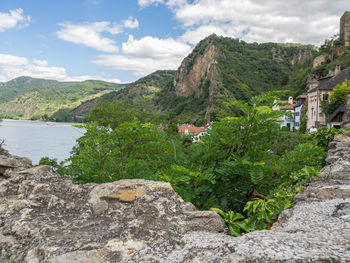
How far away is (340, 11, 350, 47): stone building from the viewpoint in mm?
60737

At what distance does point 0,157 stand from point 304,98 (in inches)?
1984

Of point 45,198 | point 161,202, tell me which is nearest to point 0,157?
point 45,198

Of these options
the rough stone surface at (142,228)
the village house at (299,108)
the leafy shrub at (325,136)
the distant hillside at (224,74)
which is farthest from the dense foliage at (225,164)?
the distant hillside at (224,74)

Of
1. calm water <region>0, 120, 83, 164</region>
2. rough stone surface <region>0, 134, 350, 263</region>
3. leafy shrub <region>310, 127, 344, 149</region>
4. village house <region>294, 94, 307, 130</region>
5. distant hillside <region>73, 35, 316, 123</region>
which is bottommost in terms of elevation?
calm water <region>0, 120, 83, 164</region>

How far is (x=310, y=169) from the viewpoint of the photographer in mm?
4273

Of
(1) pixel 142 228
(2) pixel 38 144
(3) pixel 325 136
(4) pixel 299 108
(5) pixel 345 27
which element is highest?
(5) pixel 345 27

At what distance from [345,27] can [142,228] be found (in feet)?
257

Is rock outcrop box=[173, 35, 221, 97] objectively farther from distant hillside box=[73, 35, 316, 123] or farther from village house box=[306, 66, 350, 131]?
village house box=[306, 66, 350, 131]

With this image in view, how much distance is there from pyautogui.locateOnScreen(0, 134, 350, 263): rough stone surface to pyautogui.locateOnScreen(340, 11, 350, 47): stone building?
72.4 metres

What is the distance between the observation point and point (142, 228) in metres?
2.30

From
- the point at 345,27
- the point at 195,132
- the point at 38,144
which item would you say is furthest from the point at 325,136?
the point at 345,27

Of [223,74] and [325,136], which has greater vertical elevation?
[223,74]

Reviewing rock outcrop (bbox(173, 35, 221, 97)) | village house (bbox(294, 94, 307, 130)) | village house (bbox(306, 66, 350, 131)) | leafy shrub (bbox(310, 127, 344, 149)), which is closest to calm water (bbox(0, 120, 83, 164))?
leafy shrub (bbox(310, 127, 344, 149))

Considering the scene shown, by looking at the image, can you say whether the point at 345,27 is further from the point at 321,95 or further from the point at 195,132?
the point at 195,132
